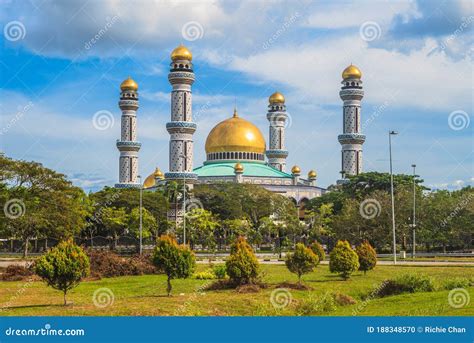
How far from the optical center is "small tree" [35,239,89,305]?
63.8 ft

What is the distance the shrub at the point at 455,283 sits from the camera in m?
24.5

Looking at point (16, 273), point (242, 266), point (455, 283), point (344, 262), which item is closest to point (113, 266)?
point (16, 273)

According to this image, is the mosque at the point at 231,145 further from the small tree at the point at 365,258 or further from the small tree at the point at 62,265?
the small tree at the point at 62,265

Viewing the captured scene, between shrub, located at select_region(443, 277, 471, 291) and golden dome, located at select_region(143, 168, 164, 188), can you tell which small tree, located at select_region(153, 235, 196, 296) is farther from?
golden dome, located at select_region(143, 168, 164, 188)

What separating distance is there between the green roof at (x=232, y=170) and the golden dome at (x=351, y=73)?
15.8 m

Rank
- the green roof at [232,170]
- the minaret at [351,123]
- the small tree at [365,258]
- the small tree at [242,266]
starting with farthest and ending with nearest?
the green roof at [232,170], the minaret at [351,123], the small tree at [365,258], the small tree at [242,266]

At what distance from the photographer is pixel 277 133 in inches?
4158

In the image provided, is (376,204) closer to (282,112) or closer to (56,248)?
(56,248)

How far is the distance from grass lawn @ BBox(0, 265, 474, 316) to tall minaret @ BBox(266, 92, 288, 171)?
7831cm

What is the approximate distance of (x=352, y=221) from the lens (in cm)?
5306

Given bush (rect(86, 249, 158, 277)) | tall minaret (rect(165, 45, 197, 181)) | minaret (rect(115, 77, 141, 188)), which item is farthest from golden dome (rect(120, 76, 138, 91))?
bush (rect(86, 249, 158, 277))

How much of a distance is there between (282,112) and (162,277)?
79.7 meters

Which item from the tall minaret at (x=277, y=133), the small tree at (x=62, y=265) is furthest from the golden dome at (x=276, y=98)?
the small tree at (x=62, y=265)
